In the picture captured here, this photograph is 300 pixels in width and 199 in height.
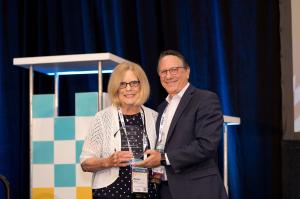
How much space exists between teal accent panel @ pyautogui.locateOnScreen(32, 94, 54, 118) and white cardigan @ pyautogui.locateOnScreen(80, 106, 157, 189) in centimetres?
67

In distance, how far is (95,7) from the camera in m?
4.51

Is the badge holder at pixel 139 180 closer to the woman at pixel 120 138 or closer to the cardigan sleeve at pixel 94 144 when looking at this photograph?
the woman at pixel 120 138

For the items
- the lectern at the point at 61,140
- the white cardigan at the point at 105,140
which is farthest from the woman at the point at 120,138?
the lectern at the point at 61,140

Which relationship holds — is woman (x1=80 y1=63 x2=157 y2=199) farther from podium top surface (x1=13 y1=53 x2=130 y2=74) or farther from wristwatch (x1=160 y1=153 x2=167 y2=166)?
podium top surface (x1=13 y1=53 x2=130 y2=74)

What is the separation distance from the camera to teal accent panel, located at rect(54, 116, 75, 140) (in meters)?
2.88

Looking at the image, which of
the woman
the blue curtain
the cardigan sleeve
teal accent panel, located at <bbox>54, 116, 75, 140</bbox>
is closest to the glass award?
the woman

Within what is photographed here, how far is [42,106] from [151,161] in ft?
3.65

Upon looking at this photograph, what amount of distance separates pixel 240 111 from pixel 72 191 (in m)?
1.98

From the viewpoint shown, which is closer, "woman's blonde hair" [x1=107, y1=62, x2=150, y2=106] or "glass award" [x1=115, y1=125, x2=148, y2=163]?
"glass award" [x1=115, y1=125, x2=148, y2=163]

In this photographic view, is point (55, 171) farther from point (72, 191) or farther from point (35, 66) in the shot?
point (35, 66)

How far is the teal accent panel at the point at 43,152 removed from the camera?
2.88 m

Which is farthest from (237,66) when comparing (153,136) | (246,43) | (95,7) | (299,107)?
(153,136)

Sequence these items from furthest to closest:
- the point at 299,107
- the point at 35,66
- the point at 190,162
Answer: the point at 299,107, the point at 35,66, the point at 190,162

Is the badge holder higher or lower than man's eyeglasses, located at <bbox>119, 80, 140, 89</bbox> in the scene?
lower
